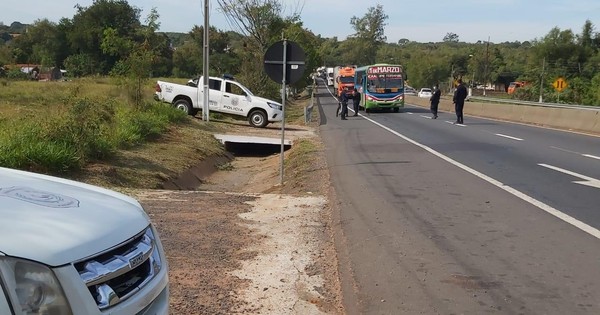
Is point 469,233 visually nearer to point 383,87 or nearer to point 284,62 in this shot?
point 284,62

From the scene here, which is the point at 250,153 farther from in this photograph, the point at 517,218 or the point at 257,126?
the point at 517,218

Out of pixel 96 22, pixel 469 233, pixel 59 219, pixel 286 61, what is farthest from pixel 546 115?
pixel 96 22

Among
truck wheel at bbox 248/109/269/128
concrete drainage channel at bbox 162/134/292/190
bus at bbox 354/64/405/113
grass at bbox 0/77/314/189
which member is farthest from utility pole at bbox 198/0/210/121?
bus at bbox 354/64/405/113

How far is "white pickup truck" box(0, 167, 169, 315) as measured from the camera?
216 centimetres

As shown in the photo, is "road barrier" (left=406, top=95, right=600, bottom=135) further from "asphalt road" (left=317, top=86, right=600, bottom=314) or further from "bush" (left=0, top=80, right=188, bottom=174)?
"bush" (left=0, top=80, right=188, bottom=174)

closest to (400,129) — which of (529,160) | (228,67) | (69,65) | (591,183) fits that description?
(529,160)

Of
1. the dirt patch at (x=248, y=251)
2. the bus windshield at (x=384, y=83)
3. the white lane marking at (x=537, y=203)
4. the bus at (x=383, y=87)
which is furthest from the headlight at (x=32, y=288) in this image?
the bus windshield at (x=384, y=83)

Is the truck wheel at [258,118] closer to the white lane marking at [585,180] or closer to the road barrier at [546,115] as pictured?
the road barrier at [546,115]

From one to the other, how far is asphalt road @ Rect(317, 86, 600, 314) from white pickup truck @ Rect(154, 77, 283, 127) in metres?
12.1

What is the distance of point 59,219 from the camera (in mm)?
2500

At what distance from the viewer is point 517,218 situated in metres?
7.44

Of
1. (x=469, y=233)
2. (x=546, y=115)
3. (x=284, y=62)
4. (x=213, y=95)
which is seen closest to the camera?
(x=469, y=233)

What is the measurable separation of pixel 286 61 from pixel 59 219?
29.4 ft

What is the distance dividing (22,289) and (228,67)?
234 ft
